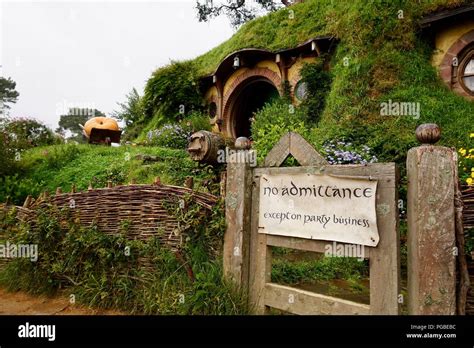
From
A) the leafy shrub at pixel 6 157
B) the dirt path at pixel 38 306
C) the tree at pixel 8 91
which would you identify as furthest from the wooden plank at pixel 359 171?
the tree at pixel 8 91

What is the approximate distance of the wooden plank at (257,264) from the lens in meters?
3.07

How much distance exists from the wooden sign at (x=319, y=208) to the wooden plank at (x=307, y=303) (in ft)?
1.51

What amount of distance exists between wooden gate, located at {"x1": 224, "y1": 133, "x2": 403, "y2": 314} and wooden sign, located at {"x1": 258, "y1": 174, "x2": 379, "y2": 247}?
51 mm

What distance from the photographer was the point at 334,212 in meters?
2.70

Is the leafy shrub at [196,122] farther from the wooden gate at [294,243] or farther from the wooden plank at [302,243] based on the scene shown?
A: the wooden plank at [302,243]

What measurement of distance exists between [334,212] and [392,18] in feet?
23.9

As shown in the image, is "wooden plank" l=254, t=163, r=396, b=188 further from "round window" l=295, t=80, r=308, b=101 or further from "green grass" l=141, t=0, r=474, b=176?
"round window" l=295, t=80, r=308, b=101

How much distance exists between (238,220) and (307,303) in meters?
0.94

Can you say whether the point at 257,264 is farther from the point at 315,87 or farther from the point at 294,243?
the point at 315,87

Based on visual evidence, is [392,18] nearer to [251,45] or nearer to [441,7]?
[441,7]

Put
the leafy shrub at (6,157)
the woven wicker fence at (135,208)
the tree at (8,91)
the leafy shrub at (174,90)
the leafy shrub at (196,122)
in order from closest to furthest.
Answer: the woven wicker fence at (135,208) → the leafy shrub at (6,157) → the leafy shrub at (196,122) → the leafy shrub at (174,90) → the tree at (8,91)
